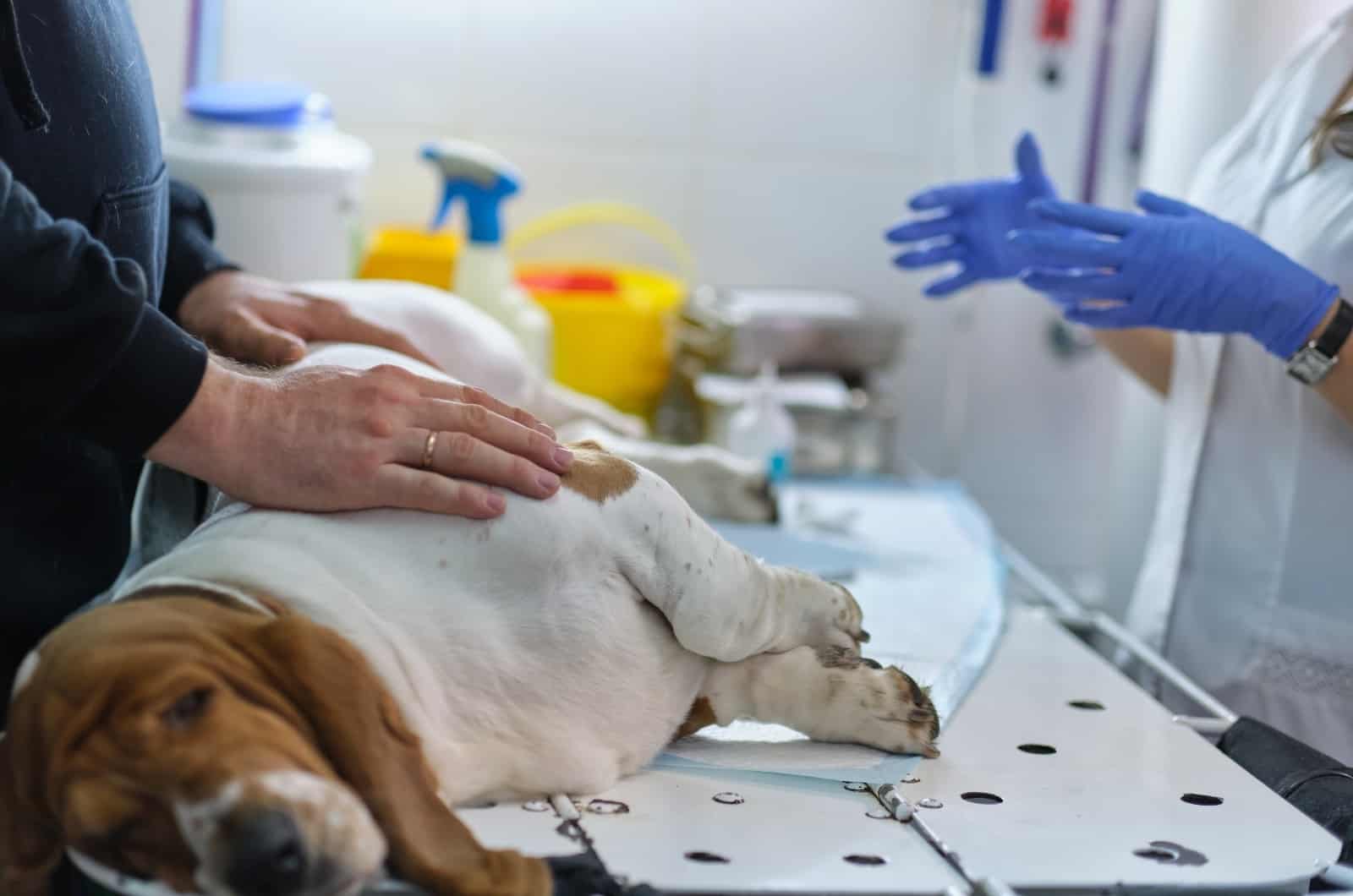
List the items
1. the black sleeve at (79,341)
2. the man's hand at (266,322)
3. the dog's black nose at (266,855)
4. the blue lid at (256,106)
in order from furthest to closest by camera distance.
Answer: the blue lid at (256,106) < the man's hand at (266,322) < the black sleeve at (79,341) < the dog's black nose at (266,855)

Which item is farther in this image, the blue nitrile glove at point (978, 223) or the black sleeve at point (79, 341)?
the blue nitrile glove at point (978, 223)

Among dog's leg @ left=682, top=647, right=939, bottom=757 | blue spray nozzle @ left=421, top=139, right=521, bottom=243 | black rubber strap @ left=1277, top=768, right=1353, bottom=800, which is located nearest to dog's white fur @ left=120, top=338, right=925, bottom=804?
dog's leg @ left=682, top=647, right=939, bottom=757

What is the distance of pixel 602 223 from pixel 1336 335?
154cm

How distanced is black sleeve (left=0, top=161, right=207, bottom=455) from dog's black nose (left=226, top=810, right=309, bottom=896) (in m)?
0.38

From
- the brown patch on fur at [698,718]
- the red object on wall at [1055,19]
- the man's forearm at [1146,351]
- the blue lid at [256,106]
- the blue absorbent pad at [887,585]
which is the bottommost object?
the blue absorbent pad at [887,585]

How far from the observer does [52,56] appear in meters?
1.24

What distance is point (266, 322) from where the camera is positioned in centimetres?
161

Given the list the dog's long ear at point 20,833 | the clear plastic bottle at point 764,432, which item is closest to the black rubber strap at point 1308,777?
the dog's long ear at point 20,833

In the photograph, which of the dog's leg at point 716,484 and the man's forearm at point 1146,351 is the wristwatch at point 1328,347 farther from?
the dog's leg at point 716,484

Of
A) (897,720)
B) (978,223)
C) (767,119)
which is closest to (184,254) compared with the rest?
(897,720)

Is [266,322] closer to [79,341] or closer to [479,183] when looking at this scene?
[79,341]

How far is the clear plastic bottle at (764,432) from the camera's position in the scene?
2.33 metres

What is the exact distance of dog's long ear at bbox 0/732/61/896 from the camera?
0.93 m

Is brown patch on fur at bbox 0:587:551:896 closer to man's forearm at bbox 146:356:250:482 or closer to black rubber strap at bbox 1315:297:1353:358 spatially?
man's forearm at bbox 146:356:250:482
